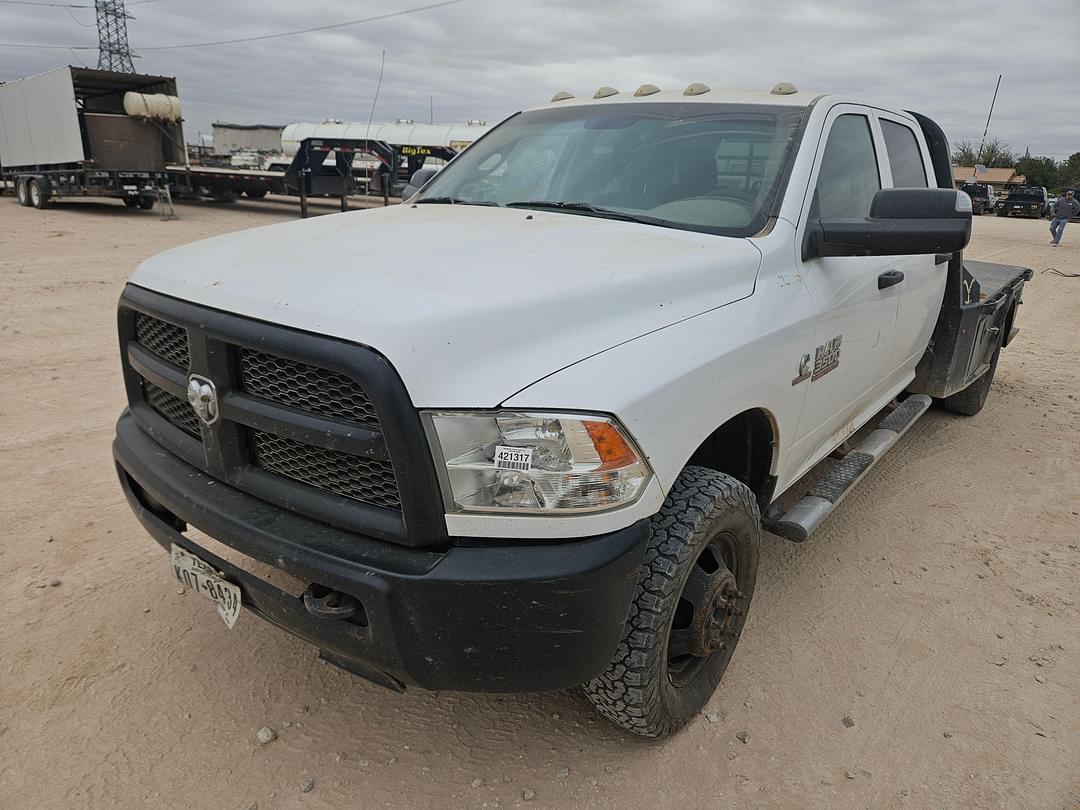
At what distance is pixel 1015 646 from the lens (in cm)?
299

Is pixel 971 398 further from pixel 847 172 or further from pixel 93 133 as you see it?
pixel 93 133

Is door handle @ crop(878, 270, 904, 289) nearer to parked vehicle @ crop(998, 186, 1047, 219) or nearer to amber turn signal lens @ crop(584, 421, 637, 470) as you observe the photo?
amber turn signal lens @ crop(584, 421, 637, 470)

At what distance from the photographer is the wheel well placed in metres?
2.62

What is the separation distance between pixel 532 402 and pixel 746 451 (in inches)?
48.7

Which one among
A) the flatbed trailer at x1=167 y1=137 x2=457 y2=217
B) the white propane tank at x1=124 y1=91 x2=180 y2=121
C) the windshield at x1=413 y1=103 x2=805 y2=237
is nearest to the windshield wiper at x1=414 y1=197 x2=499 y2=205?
the windshield at x1=413 y1=103 x2=805 y2=237

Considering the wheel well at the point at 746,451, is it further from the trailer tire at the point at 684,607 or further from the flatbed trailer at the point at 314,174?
the flatbed trailer at the point at 314,174

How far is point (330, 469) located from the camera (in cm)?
198

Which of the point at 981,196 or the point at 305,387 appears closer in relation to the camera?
the point at 305,387

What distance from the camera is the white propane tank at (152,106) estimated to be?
18.1m

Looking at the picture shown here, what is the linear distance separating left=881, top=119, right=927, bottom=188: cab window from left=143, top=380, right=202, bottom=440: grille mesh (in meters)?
3.22

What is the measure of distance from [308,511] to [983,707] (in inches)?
92.9

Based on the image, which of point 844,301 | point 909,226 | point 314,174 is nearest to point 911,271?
point 844,301

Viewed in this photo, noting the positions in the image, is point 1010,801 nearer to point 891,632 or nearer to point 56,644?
point 891,632

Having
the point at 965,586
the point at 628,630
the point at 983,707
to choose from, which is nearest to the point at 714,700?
the point at 628,630
